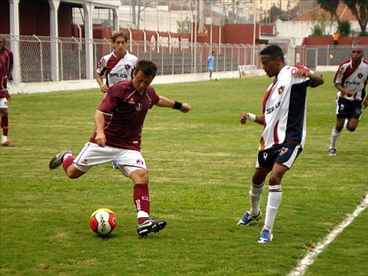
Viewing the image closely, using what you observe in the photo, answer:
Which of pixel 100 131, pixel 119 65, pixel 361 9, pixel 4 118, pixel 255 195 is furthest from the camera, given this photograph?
pixel 361 9

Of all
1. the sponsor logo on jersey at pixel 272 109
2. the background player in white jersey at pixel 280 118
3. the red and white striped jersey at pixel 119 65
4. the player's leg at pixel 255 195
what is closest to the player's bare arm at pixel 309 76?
the background player in white jersey at pixel 280 118

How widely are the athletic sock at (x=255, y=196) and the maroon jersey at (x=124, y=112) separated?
1.45 meters

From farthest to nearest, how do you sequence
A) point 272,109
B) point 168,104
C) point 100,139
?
point 168,104
point 272,109
point 100,139

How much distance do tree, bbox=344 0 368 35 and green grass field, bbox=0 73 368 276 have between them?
241 ft

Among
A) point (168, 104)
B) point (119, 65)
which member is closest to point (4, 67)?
point (119, 65)

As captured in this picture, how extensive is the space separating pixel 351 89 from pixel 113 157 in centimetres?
772

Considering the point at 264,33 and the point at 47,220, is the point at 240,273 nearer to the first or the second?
the point at 47,220

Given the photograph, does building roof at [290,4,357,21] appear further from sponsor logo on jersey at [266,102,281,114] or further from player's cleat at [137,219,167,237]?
player's cleat at [137,219,167,237]

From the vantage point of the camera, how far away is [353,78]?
13859 mm

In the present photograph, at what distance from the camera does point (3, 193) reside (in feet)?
31.8

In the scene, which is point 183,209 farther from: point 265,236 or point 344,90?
point 344,90

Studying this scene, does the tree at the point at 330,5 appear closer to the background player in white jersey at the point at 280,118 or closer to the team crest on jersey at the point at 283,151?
the background player in white jersey at the point at 280,118

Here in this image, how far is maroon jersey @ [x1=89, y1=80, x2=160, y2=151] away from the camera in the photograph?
7426mm

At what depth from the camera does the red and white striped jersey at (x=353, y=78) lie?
13.7 meters
